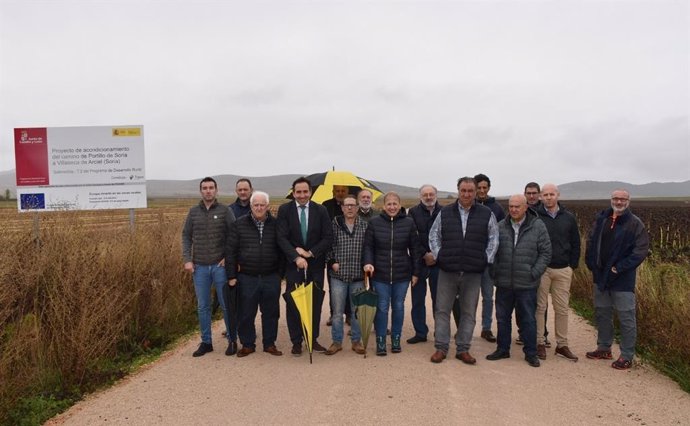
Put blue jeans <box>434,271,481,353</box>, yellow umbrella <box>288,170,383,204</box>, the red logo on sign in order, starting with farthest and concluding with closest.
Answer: the red logo on sign → yellow umbrella <box>288,170,383,204</box> → blue jeans <box>434,271,481,353</box>

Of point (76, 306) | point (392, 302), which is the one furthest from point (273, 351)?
point (76, 306)

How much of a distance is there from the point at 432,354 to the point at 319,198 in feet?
11.0

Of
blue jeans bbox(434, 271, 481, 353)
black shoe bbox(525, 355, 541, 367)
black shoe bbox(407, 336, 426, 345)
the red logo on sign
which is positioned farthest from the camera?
the red logo on sign

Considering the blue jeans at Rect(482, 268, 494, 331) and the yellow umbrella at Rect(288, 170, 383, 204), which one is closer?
the blue jeans at Rect(482, 268, 494, 331)

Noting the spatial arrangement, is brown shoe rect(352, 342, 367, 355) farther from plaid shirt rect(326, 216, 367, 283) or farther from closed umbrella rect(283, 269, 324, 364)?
plaid shirt rect(326, 216, 367, 283)

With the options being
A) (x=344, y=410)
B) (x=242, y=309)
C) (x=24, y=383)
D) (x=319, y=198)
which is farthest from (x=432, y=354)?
(x=24, y=383)

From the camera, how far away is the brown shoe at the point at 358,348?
5895mm

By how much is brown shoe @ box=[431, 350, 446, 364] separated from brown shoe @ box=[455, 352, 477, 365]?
0.20 metres

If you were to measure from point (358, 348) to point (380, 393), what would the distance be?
1330 mm

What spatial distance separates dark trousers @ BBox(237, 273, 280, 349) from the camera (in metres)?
5.96

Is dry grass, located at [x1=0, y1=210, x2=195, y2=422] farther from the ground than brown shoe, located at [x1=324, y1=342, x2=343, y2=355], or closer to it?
farther from the ground

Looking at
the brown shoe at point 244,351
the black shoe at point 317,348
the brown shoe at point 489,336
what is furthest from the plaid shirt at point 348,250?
the brown shoe at point 489,336

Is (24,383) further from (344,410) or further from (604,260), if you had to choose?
(604,260)

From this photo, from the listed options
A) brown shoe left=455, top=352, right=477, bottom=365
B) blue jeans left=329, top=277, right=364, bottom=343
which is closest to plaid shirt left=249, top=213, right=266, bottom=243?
blue jeans left=329, top=277, right=364, bottom=343
